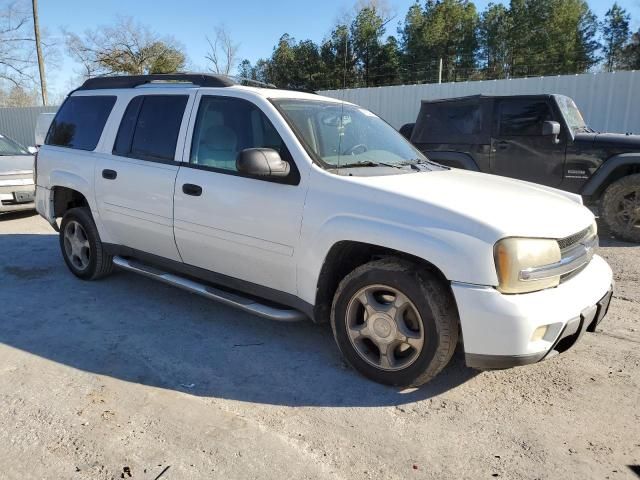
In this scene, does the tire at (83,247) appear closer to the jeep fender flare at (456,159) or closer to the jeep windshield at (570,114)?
the jeep fender flare at (456,159)

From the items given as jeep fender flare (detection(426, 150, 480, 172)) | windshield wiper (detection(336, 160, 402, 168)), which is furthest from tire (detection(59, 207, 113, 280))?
jeep fender flare (detection(426, 150, 480, 172))

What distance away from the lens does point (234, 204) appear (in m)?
3.76

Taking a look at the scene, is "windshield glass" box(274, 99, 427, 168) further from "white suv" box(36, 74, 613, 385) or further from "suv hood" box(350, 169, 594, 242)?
"suv hood" box(350, 169, 594, 242)

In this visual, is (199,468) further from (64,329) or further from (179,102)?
(179,102)

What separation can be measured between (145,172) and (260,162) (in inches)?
58.7

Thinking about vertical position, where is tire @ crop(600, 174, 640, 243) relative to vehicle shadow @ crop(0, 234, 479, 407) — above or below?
above

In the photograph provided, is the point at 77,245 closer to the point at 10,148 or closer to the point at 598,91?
the point at 10,148

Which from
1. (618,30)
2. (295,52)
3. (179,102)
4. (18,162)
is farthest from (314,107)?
(618,30)

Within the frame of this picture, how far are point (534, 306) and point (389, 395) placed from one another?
1.03m

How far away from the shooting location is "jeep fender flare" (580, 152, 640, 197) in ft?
23.0

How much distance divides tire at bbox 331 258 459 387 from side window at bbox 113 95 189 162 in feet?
6.49

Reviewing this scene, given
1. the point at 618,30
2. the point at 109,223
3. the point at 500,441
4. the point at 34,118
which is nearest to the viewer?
the point at 500,441

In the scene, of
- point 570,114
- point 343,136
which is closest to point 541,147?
point 570,114

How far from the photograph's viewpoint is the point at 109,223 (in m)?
4.90
